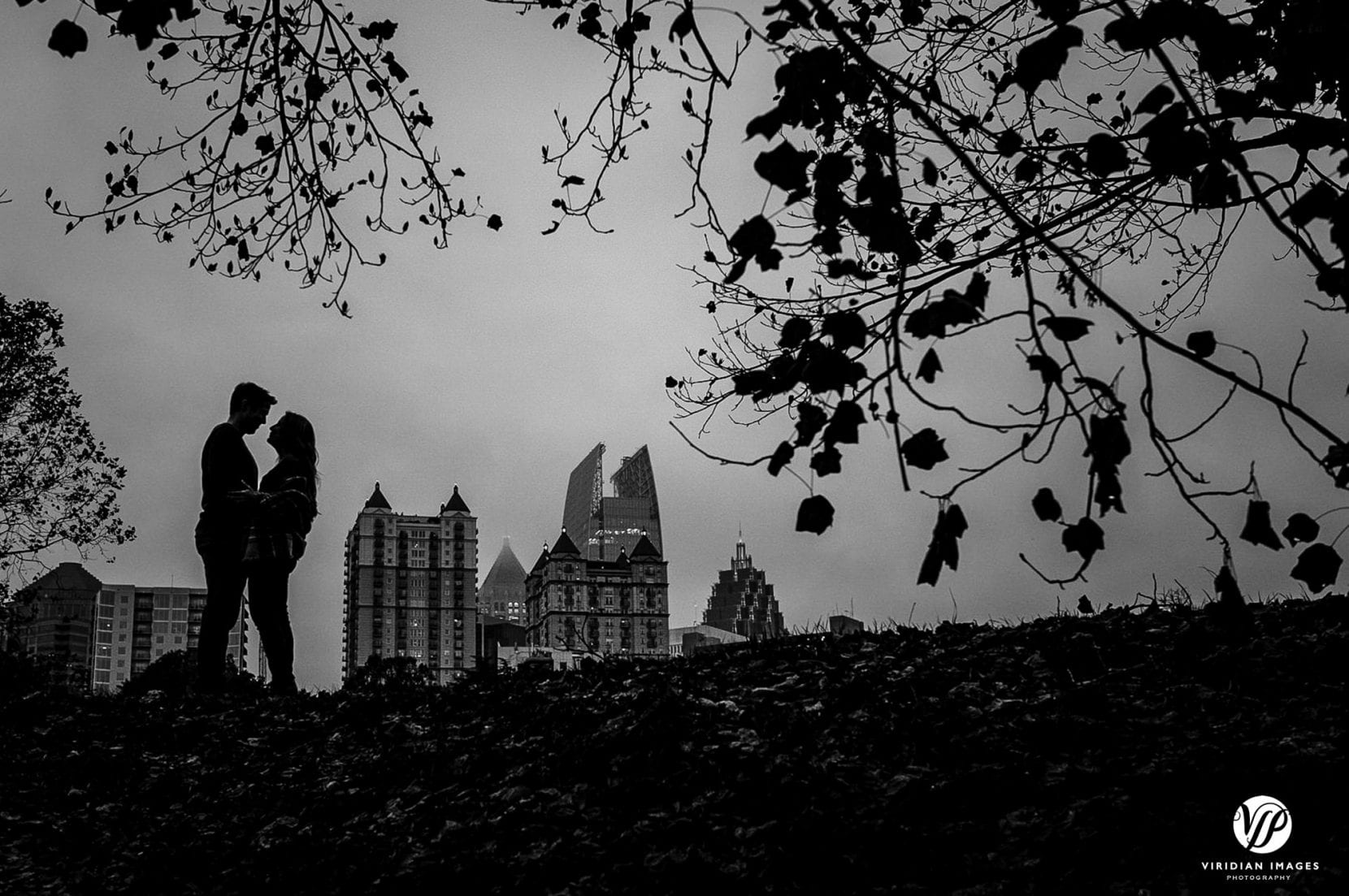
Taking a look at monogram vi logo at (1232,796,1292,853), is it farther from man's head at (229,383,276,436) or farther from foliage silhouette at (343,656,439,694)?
man's head at (229,383,276,436)

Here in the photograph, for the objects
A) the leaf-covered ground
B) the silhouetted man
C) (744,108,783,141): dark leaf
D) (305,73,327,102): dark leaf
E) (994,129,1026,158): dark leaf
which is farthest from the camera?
the silhouetted man

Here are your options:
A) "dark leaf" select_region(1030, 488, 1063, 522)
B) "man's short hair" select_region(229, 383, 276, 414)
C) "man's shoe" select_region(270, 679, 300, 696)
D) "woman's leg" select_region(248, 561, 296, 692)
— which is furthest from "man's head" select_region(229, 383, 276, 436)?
"dark leaf" select_region(1030, 488, 1063, 522)

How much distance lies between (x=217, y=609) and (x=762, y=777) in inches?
218

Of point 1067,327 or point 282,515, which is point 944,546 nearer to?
point 1067,327

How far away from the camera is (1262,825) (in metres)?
4.20

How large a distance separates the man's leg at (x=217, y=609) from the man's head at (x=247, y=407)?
3.62ft

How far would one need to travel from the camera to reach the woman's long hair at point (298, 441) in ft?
31.0

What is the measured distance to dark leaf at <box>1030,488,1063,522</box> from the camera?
3.14m

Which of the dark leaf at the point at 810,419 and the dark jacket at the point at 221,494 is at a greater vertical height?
the dark jacket at the point at 221,494

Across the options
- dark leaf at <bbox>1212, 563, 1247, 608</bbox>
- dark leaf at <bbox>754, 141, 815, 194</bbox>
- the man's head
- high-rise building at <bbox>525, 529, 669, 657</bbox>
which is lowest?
dark leaf at <bbox>1212, 563, 1247, 608</bbox>

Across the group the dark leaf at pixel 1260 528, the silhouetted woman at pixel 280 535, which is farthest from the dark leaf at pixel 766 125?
the silhouetted woman at pixel 280 535

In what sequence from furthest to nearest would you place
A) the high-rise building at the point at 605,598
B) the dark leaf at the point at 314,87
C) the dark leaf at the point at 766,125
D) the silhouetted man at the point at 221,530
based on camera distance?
the high-rise building at the point at 605,598, the silhouetted man at the point at 221,530, the dark leaf at the point at 314,87, the dark leaf at the point at 766,125

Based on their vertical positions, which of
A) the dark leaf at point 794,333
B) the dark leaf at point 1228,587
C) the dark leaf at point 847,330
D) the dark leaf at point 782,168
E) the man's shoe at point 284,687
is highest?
the dark leaf at point 782,168

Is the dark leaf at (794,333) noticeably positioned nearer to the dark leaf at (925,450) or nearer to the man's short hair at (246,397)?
the dark leaf at (925,450)
